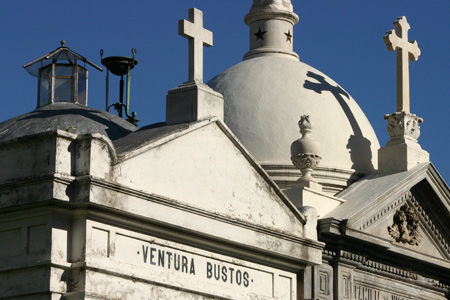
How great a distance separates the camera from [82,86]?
84.4 ft

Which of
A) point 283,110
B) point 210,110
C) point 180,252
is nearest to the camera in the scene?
point 180,252

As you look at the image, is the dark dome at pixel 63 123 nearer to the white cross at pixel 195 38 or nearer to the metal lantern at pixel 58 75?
the metal lantern at pixel 58 75

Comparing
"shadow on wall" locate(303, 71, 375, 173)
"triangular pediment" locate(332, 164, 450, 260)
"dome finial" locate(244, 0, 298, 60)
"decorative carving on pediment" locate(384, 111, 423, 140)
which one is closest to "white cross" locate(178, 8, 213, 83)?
"triangular pediment" locate(332, 164, 450, 260)

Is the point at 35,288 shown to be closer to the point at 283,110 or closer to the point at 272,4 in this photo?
the point at 283,110

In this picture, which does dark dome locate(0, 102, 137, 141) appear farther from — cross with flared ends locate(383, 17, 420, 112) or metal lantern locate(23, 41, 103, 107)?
cross with flared ends locate(383, 17, 420, 112)

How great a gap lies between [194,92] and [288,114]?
7.91 metres

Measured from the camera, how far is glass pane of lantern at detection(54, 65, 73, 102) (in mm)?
25422

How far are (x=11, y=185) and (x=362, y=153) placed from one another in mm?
12207

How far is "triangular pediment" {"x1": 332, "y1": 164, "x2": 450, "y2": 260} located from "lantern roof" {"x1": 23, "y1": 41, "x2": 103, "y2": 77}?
6.06 metres

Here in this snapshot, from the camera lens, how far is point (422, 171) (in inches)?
997

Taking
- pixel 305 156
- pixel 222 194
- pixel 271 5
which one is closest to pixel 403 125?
pixel 305 156

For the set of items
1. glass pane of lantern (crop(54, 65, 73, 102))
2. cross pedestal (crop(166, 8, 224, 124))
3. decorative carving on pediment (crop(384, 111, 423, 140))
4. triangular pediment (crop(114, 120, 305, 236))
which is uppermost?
glass pane of lantern (crop(54, 65, 73, 102))

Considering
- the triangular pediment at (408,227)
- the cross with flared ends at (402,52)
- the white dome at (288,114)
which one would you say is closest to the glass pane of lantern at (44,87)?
the white dome at (288,114)

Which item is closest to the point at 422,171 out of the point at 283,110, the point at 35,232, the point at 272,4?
the point at 283,110
